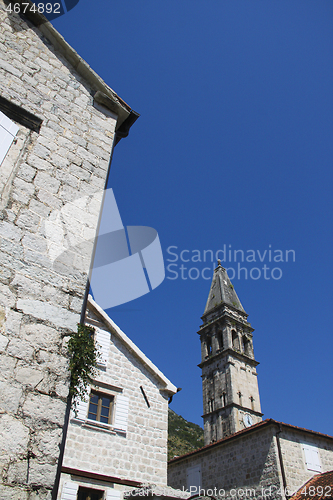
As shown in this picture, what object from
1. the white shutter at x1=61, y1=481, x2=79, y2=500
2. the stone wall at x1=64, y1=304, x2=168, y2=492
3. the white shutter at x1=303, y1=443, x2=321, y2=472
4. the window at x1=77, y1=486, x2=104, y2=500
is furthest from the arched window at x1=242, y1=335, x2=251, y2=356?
the white shutter at x1=61, y1=481, x2=79, y2=500

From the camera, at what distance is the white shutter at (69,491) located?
23.1ft

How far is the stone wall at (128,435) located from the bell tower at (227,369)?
Answer: 1998 cm

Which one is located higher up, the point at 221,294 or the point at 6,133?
the point at 221,294

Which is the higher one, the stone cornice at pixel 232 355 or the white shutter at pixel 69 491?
the stone cornice at pixel 232 355

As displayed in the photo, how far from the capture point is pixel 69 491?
713 cm

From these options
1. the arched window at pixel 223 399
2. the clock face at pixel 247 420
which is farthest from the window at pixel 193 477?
the arched window at pixel 223 399

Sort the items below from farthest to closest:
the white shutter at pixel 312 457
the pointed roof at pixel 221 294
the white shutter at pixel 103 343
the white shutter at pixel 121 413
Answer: the pointed roof at pixel 221 294
the white shutter at pixel 312 457
the white shutter at pixel 103 343
the white shutter at pixel 121 413

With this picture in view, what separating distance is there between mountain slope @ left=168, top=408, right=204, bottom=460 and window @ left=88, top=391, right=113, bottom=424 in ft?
86.6

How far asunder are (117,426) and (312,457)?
8523 millimetres

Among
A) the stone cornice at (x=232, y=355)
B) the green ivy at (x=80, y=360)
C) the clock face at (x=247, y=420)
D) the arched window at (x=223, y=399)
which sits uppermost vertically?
the stone cornice at (x=232, y=355)

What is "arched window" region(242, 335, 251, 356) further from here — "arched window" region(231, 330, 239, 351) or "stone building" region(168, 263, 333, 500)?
"stone building" region(168, 263, 333, 500)

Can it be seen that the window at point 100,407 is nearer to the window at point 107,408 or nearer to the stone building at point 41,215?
the window at point 107,408

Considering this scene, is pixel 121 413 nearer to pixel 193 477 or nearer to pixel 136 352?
pixel 136 352

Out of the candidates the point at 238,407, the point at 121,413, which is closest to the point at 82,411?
the point at 121,413
